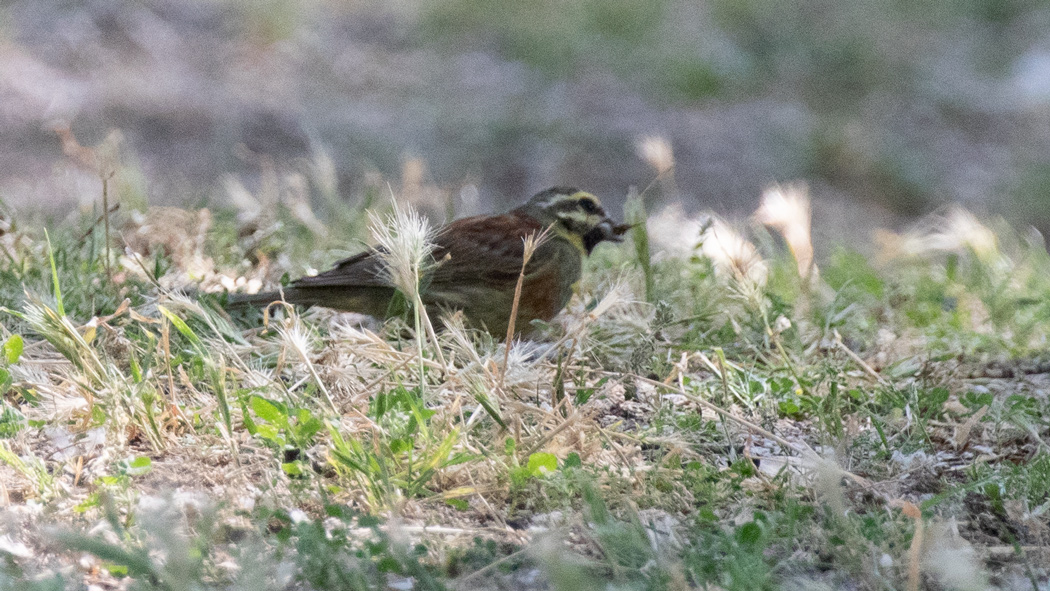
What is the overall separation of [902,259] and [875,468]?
3.02m

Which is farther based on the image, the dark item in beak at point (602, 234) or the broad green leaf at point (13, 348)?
the dark item in beak at point (602, 234)

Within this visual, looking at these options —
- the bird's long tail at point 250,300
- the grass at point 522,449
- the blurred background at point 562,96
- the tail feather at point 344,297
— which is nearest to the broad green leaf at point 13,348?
the grass at point 522,449

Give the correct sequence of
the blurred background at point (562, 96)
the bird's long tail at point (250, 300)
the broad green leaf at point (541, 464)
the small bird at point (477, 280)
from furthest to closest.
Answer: the blurred background at point (562, 96) < the small bird at point (477, 280) < the bird's long tail at point (250, 300) < the broad green leaf at point (541, 464)

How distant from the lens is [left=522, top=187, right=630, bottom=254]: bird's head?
5047mm

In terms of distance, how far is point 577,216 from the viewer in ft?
16.6

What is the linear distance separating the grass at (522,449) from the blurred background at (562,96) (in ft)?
11.8

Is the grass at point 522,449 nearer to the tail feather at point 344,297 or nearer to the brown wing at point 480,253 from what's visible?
the tail feather at point 344,297

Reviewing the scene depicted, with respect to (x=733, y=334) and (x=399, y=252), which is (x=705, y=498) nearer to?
(x=399, y=252)

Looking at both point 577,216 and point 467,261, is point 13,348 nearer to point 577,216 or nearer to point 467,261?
point 467,261

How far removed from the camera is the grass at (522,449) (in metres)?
2.50

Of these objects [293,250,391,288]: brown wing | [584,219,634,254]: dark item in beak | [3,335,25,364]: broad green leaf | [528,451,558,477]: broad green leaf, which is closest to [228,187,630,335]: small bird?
[293,250,391,288]: brown wing

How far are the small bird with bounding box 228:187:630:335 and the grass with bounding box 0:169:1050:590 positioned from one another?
17 centimetres

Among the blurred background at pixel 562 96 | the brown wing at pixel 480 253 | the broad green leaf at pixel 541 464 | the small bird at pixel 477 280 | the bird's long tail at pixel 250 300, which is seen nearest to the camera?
the broad green leaf at pixel 541 464

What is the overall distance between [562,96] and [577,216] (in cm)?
719
